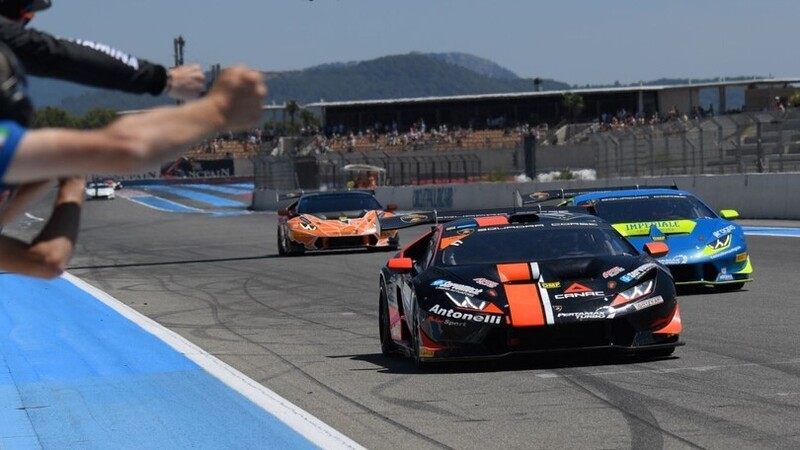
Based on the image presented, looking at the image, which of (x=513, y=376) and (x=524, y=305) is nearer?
(x=513, y=376)

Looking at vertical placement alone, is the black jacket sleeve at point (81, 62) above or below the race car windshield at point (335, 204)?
above

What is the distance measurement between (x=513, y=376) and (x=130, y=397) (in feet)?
8.74

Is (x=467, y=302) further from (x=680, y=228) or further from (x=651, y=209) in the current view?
(x=651, y=209)

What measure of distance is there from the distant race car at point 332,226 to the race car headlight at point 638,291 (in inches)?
607

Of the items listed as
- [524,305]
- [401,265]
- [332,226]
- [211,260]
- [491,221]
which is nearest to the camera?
[524,305]

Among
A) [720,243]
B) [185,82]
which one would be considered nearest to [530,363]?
[720,243]

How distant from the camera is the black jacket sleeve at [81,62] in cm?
366

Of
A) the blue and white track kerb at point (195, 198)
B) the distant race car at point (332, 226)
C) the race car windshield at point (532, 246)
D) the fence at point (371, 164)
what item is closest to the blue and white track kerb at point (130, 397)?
the race car windshield at point (532, 246)

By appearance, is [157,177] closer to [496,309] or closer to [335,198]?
[335,198]

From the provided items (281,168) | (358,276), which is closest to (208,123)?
(358,276)

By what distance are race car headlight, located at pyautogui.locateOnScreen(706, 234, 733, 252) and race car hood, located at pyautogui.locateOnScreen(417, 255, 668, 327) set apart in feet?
16.4

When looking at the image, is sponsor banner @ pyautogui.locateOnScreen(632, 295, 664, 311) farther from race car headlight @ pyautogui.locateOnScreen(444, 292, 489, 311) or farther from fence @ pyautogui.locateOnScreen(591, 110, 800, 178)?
fence @ pyautogui.locateOnScreen(591, 110, 800, 178)

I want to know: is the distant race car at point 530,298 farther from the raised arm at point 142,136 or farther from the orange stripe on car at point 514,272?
the raised arm at point 142,136

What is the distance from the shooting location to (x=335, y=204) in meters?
27.2
